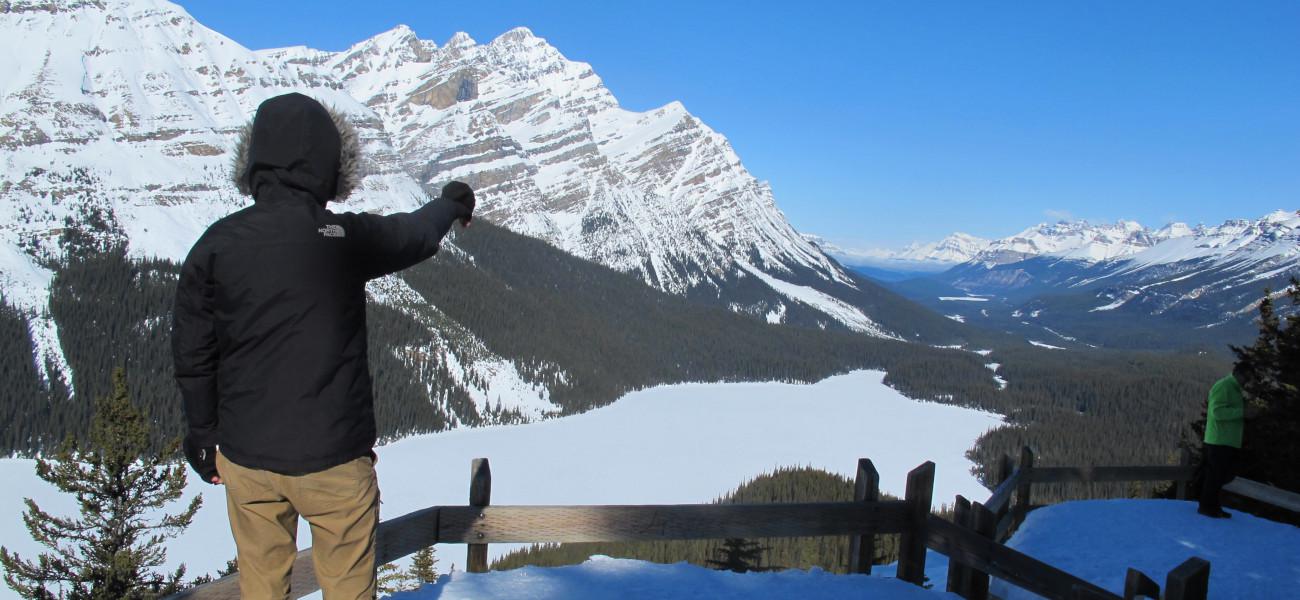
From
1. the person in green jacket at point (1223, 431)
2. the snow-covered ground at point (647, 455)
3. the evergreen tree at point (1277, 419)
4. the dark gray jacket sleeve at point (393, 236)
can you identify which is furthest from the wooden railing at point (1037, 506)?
the snow-covered ground at point (647, 455)

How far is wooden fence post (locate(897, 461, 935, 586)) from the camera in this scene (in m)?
6.31

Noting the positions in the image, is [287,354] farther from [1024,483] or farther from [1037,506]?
[1037,506]

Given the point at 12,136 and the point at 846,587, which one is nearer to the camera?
the point at 846,587

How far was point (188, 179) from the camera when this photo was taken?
16650 cm

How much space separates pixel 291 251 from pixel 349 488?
3.71 feet

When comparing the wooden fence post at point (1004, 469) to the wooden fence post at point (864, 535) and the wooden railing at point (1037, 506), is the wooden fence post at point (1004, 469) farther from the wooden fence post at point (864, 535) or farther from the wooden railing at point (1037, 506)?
the wooden fence post at point (864, 535)

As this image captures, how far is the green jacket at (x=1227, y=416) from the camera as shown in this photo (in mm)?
10984

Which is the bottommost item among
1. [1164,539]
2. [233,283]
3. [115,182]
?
[1164,539]

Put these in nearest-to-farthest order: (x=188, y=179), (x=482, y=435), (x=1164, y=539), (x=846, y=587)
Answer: (x=846, y=587) < (x=1164, y=539) < (x=482, y=435) < (x=188, y=179)

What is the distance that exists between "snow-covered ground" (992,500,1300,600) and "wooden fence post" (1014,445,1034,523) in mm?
358

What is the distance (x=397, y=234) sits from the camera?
3600 mm

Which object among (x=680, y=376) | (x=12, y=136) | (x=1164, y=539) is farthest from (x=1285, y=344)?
(x=12, y=136)

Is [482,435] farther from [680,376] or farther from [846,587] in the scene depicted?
[846,587]

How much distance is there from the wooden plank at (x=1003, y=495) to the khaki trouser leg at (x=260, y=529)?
6.04 m
